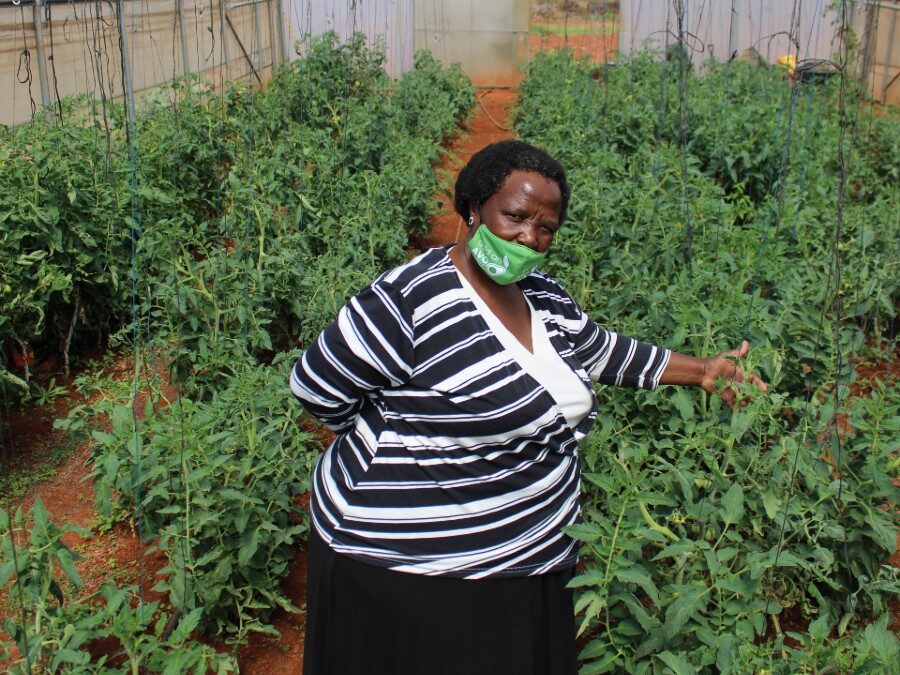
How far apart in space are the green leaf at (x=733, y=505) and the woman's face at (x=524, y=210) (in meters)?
0.82

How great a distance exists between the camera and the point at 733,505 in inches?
84.7

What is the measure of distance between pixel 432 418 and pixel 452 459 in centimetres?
8

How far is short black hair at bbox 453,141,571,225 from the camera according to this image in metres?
1.79

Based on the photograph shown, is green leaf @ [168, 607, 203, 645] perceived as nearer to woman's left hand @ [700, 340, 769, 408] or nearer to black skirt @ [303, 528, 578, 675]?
black skirt @ [303, 528, 578, 675]

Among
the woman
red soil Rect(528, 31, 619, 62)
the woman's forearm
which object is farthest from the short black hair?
red soil Rect(528, 31, 619, 62)

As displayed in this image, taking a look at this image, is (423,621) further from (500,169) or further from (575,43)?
(575,43)

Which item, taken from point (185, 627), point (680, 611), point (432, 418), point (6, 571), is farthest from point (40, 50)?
point (680, 611)

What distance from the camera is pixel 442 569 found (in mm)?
1659

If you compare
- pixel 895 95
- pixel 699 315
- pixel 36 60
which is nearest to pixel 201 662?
pixel 699 315

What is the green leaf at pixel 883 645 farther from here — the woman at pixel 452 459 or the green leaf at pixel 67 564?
the green leaf at pixel 67 564

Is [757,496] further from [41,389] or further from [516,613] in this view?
[41,389]

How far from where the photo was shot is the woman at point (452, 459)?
1640mm

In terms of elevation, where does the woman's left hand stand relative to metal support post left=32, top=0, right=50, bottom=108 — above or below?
below

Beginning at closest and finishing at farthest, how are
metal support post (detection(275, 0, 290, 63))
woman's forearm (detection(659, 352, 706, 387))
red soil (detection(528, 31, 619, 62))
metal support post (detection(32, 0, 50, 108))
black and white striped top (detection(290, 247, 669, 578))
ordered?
black and white striped top (detection(290, 247, 669, 578)), woman's forearm (detection(659, 352, 706, 387)), metal support post (detection(32, 0, 50, 108)), metal support post (detection(275, 0, 290, 63)), red soil (detection(528, 31, 619, 62))
